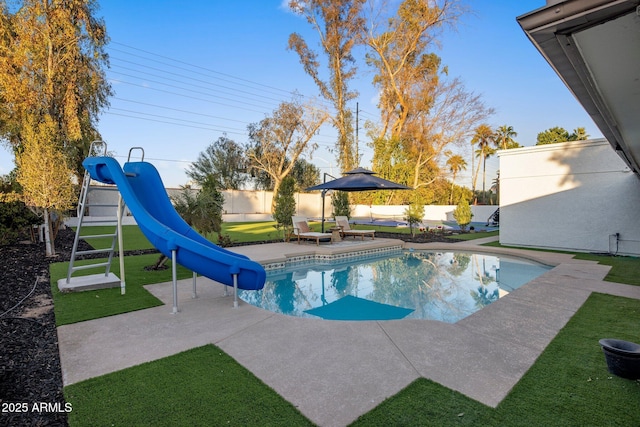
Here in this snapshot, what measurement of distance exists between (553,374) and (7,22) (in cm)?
1474

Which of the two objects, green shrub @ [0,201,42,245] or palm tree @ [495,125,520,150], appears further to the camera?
palm tree @ [495,125,520,150]

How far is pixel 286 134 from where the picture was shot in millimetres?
26922

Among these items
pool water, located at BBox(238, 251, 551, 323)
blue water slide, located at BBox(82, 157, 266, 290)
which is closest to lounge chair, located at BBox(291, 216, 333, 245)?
pool water, located at BBox(238, 251, 551, 323)

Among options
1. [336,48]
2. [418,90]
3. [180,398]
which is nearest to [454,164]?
[418,90]

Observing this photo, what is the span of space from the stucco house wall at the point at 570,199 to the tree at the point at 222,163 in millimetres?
24501

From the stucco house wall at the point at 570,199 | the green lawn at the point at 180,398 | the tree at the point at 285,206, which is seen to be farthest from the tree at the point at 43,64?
the stucco house wall at the point at 570,199

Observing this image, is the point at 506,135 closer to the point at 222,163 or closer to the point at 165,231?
the point at 222,163

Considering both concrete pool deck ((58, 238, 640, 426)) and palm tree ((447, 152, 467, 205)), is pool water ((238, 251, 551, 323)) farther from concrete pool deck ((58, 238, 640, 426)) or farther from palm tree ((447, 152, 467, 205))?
palm tree ((447, 152, 467, 205))

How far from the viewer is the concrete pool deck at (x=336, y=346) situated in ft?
8.17

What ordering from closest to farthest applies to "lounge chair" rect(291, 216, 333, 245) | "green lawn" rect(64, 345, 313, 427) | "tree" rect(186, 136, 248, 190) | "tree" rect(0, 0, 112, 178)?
"green lawn" rect(64, 345, 313, 427) < "tree" rect(0, 0, 112, 178) < "lounge chair" rect(291, 216, 333, 245) < "tree" rect(186, 136, 248, 190)

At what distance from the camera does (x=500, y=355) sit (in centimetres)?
305

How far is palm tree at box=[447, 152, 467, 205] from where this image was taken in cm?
2411

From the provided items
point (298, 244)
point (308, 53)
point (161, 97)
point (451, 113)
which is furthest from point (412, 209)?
point (161, 97)

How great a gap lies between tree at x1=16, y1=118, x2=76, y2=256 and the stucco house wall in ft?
43.8
